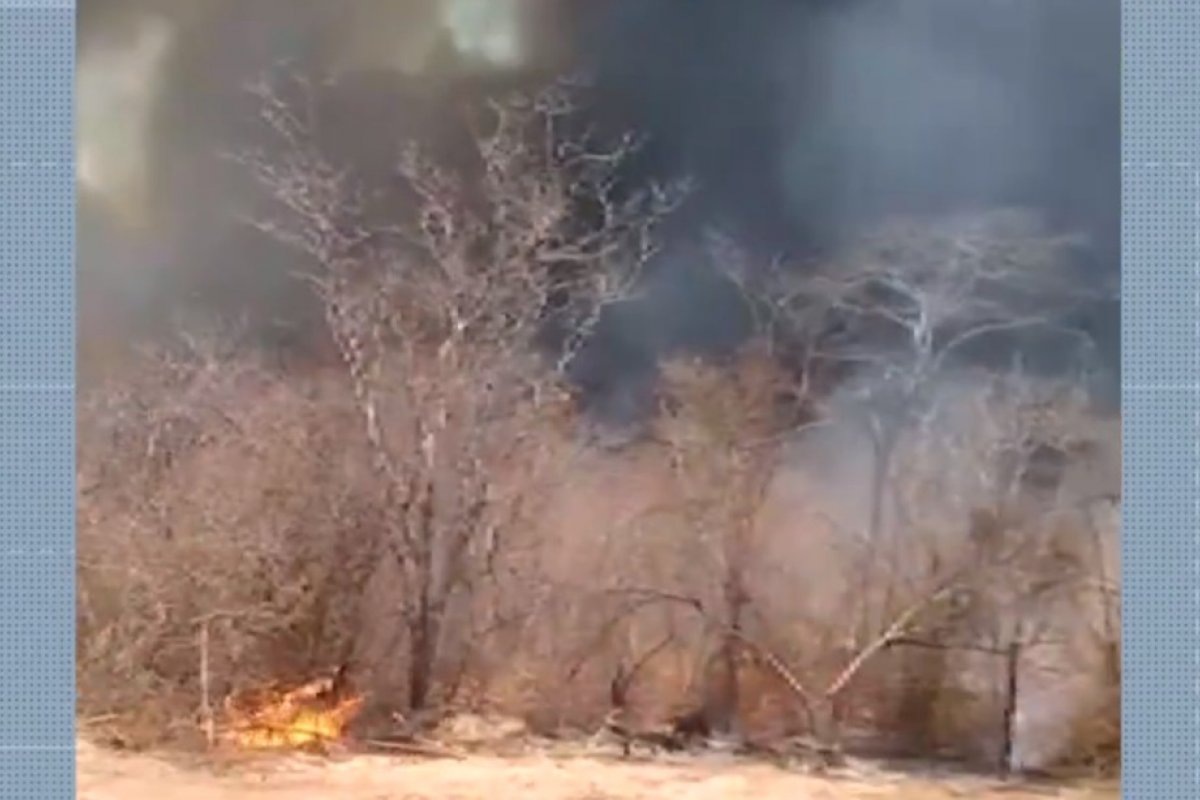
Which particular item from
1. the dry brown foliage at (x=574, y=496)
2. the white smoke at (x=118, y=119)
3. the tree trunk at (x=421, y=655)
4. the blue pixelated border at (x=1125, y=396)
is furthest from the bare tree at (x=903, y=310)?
the white smoke at (x=118, y=119)

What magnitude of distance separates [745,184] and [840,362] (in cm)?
25

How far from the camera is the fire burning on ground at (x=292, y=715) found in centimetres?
164

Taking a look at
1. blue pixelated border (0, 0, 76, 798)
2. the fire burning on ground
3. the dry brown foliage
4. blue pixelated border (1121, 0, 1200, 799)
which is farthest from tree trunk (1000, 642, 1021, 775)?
blue pixelated border (0, 0, 76, 798)

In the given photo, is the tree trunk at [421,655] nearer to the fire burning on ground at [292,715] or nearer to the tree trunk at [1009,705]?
the fire burning on ground at [292,715]

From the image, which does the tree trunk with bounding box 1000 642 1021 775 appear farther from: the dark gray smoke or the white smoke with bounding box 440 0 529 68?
the white smoke with bounding box 440 0 529 68

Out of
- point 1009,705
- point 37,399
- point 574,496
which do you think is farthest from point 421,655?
point 1009,705

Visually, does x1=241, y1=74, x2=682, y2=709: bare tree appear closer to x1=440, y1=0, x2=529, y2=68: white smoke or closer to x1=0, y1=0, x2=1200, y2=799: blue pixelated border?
x1=440, y1=0, x2=529, y2=68: white smoke

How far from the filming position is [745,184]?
65.0 inches

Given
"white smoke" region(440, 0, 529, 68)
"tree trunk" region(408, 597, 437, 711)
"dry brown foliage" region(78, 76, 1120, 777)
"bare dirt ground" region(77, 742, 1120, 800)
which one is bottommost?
"bare dirt ground" region(77, 742, 1120, 800)

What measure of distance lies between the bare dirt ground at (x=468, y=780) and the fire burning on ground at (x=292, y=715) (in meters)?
0.02

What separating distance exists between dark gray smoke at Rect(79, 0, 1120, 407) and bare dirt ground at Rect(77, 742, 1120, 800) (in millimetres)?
475

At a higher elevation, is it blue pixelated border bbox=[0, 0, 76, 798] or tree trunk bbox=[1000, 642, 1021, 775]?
blue pixelated border bbox=[0, 0, 76, 798]

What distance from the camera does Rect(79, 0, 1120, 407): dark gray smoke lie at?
1.64 meters

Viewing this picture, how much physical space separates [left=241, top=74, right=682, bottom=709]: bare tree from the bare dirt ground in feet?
0.36
